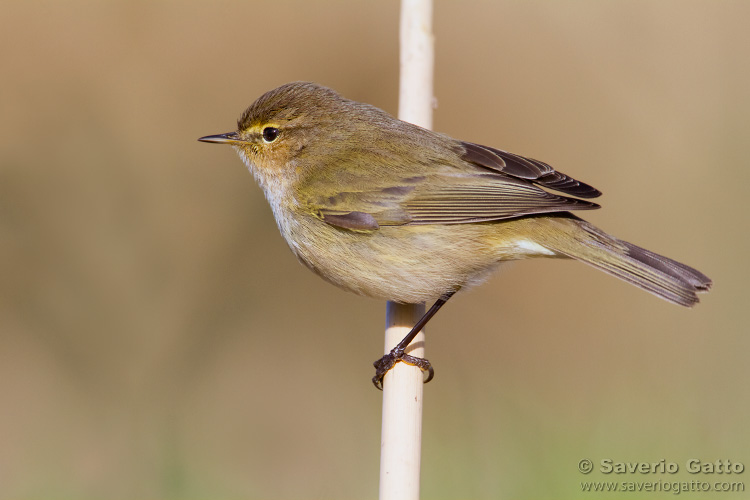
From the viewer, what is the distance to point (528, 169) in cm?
389

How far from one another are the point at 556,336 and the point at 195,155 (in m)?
3.29

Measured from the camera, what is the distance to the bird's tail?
3.46m

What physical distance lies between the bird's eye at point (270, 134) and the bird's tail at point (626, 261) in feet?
4.80

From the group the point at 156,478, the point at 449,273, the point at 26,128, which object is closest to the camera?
the point at 449,273

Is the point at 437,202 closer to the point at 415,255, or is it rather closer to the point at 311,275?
the point at 415,255

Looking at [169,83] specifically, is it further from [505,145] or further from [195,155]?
[505,145]

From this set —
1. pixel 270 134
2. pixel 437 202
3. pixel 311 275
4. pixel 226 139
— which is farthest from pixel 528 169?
pixel 311 275

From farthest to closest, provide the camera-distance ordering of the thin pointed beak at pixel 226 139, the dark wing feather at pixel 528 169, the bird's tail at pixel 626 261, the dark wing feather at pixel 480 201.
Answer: the thin pointed beak at pixel 226 139
the dark wing feather at pixel 528 169
the dark wing feather at pixel 480 201
the bird's tail at pixel 626 261

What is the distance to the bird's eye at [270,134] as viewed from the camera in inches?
160

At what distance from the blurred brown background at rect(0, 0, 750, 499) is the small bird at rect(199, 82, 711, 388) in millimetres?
1313

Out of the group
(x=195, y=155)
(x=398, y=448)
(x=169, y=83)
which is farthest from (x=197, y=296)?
(x=398, y=448)

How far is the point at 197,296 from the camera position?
19.0ft

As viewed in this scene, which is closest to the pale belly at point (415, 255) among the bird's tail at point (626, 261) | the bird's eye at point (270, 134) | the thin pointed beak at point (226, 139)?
the bird's tail at point (626, 261)

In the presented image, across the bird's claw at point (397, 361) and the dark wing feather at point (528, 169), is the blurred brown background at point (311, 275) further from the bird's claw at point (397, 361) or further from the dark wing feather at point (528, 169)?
the dark wing feather at point (528, 169)
